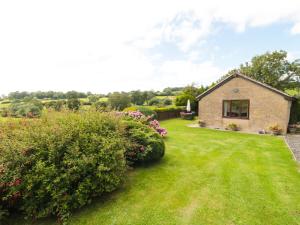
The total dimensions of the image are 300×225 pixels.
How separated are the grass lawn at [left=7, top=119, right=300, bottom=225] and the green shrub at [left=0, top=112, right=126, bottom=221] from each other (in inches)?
14.7

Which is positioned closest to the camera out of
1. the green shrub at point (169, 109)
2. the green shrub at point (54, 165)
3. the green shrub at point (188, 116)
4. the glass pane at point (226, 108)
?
the green shrub at point (54, 165)

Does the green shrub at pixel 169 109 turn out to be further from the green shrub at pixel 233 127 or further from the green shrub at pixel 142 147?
the green shrub at pixel 142 147

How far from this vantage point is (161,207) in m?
3.51

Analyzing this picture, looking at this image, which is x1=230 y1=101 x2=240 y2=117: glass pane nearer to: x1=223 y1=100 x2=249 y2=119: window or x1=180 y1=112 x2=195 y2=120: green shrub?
x1=223 y1=100 x2=249 y2=119: window

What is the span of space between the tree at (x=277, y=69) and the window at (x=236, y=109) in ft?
41.5

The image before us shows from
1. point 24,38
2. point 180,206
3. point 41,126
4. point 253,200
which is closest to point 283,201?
point 253,200

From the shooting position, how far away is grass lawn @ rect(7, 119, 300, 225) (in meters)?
3.18

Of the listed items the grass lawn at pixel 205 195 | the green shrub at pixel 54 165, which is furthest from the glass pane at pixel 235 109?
the green shrub at pixel 54 165

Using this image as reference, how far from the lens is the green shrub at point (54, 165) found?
318 cm

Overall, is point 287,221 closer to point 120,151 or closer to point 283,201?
point 283,201

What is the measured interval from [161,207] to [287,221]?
2424 mm

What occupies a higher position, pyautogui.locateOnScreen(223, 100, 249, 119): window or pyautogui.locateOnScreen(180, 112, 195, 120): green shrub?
pyautogui.locateOnScreen(223, 100, 249, 119): window

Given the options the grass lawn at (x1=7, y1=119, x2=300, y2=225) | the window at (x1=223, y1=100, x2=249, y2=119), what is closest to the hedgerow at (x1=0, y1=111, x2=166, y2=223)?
the grass lawn at (x1=7, y1=119, x2=300, y2=225)

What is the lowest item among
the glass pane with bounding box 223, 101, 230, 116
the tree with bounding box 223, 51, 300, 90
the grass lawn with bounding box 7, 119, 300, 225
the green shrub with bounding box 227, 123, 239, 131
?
the grass lawn with bounding box 7, 119, 300, 225
